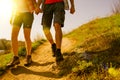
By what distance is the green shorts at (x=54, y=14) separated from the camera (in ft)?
22.2

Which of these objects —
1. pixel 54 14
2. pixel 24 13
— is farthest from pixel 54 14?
pixel 24 13

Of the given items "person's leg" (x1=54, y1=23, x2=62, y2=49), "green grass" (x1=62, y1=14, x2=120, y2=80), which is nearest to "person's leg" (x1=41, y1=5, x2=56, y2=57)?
"person's leg" (x1=54, y1=23, x2=62, y2=49)

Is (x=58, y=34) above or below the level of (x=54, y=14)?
below

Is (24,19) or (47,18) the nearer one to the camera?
(47,18)

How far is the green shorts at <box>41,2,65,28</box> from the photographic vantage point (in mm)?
6767

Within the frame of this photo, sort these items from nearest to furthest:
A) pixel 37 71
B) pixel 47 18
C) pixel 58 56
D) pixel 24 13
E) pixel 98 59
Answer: pixel 98 59, pixel 58 56, pixel 37 71, pixel 47 18, pixel 24 13

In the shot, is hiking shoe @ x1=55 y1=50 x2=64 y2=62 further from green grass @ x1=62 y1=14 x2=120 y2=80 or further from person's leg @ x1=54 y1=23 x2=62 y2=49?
green grass @ x1=62 y1=14 x2=120 y2=80

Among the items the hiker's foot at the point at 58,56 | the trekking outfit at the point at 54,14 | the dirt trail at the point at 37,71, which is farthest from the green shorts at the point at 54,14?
the dirt trail at the point at 37,71

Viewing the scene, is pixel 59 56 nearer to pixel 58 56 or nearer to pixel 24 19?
pixel 58 56

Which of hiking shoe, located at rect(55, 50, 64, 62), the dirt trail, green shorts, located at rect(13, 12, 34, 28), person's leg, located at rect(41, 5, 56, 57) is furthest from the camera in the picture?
green shorts, located at rect(13, 12, 34, 28)

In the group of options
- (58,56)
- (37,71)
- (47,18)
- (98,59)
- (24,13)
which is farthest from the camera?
(24,13)

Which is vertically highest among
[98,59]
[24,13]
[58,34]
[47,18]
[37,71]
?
[24,13]

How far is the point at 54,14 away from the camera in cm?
691

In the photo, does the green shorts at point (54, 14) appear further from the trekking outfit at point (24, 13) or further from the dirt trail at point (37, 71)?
the dirt trail at point (37, 71)
